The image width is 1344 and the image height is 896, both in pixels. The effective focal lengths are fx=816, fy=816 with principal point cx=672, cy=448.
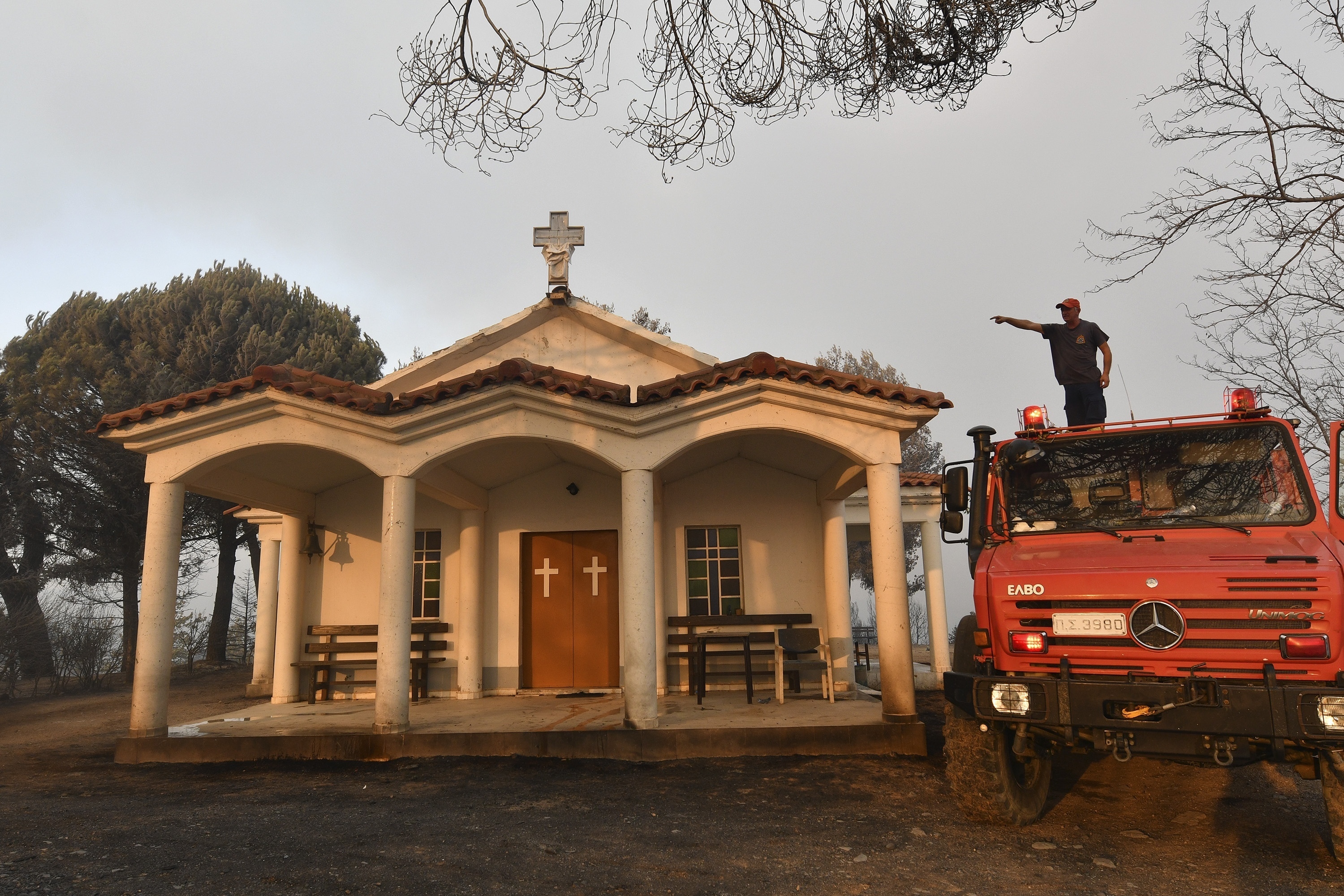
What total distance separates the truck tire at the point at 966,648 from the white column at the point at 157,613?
7.52 metres

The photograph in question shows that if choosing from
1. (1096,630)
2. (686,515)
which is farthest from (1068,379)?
(686,515)

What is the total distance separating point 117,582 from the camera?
2112cm

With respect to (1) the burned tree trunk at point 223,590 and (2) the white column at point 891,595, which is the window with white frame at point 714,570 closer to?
(2) the white column at point 891,595

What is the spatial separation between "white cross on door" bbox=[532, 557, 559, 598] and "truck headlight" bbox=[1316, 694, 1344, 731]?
899 cm

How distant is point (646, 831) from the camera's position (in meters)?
5.39

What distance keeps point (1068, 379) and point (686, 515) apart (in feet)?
19.5

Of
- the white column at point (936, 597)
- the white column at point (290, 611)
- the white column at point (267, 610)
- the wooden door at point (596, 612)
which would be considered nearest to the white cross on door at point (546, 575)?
the wooden door at point (596, 612)

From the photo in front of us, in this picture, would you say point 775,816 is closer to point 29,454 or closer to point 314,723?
point 314,723

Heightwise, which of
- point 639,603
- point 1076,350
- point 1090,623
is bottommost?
point 1090,623

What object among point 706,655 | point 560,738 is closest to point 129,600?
point 706,655

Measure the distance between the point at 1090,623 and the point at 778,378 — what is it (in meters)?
4.33

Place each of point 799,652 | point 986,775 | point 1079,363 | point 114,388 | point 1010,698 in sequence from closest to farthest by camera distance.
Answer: point 1010,698
point 986,775
point 1079,363
point 799,652
point 114,388

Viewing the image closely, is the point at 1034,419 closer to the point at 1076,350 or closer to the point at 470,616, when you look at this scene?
the point at 1076,350

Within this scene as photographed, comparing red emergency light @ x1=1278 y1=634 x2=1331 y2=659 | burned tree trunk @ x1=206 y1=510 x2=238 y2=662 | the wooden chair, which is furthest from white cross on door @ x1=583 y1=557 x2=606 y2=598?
burned tree trunk @ x1=206 y1=510 x2=238 y2=662
